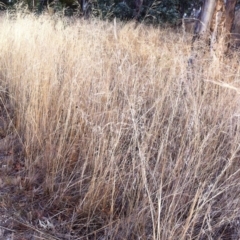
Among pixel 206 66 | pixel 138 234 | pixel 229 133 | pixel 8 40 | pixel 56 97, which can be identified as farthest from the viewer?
pixel 8 40

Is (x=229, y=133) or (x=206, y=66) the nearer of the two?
(x=229, y=133)

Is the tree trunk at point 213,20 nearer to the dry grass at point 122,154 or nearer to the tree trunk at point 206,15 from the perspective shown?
the tree trunk at point 206,15

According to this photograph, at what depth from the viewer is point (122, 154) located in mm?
1858

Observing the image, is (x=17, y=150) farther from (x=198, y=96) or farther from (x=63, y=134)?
(x=198, y=96)

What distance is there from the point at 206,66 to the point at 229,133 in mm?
1282

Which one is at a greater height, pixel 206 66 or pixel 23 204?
pixel 206 66

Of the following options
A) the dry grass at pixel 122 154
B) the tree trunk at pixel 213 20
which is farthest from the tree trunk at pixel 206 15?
the dry grass at pixel 122 154

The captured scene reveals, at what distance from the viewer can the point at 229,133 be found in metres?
1.98

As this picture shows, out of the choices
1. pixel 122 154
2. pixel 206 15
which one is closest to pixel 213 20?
pixel 206 15

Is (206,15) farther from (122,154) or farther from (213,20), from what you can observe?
(122,154)

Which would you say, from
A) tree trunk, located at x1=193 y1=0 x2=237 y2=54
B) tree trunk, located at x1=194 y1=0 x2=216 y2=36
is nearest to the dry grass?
tree trunk, located at x1=193 y1=0 x2=237 y2=54

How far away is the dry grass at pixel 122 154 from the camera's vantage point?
1.52 meters

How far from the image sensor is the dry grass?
1518 millimetres

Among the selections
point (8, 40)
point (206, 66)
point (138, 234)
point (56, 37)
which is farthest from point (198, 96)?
point (8, 40)
